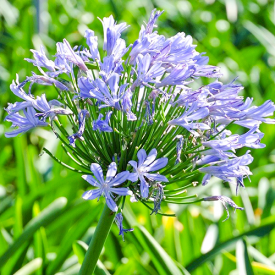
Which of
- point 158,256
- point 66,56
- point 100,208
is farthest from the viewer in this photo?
point 100,208

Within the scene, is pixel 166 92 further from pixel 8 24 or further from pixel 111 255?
pixel 8 24

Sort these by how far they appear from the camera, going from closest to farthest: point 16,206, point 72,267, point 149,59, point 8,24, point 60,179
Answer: point 149,59
point 72,267
point 16,206
point 60,179
point 8,24

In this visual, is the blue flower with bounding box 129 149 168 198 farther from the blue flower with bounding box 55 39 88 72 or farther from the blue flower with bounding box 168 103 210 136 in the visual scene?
the blue flower with bounding box 55 39 88 72

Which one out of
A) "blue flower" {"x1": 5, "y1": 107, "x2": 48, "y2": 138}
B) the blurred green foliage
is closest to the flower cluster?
"blue flower" {"x1": 5, "y1": 107, "x2": 48, "y2": 138}

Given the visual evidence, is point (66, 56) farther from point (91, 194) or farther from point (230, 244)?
point (230, 244)

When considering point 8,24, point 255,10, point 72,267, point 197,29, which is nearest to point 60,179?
point 72,267

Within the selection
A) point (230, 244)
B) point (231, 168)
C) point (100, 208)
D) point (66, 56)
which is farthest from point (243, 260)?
point (66, 56)

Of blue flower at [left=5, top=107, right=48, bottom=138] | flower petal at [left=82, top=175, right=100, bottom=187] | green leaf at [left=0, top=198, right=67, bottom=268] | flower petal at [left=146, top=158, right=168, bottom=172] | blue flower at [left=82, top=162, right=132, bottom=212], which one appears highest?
blue flower at [left=5, top=107, right=48, bottom=138]
